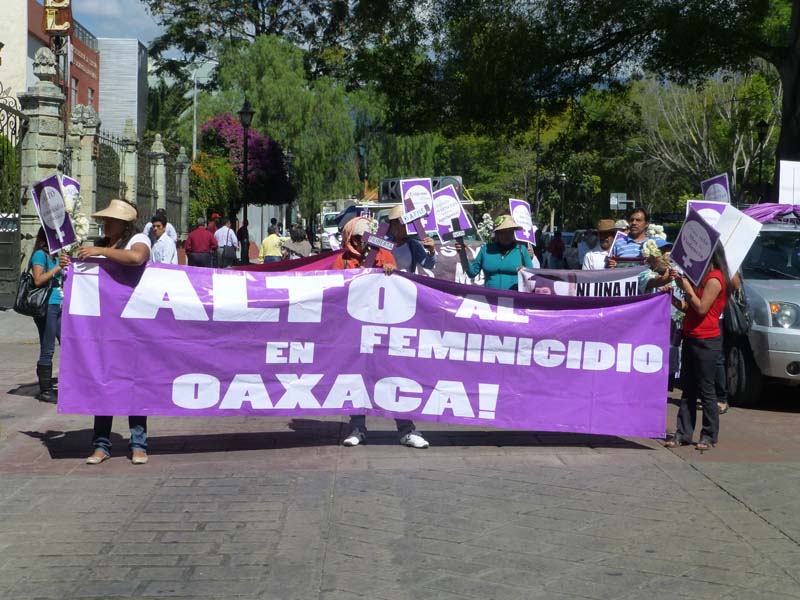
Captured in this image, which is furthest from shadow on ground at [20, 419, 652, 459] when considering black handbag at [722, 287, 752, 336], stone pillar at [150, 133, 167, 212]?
stone pillar at [150, 133, 167, 212]

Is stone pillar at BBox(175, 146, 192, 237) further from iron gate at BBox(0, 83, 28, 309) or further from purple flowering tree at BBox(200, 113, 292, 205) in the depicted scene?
iron gate at BBox(0, 83, 28, 309)

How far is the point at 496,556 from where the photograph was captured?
5688mm

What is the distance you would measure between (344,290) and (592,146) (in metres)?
19.5

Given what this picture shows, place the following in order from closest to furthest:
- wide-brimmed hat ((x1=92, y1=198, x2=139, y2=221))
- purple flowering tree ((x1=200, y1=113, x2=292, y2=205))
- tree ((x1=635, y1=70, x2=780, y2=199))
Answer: wide-brimmed hat ((x1=92, y1=198, x2=139, y2=221)) < tree ((x1=635, y1=70, x2=780, y2=199)) < purple flowering tree ((x1=200, y1=113, x2=292, y2=205))

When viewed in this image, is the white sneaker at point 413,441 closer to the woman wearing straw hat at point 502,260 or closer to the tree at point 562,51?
the woman wearing straw hat at point 502,260

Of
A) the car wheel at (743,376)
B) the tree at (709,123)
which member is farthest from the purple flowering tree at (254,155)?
the car wheel at (743,376)

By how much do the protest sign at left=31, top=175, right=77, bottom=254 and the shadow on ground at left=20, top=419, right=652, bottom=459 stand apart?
1.59m

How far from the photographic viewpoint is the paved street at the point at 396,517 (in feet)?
17.4

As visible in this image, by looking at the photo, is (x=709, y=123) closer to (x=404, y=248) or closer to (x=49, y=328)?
(x=404, y=248)

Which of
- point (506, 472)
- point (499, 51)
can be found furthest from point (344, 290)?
point (499, 51)

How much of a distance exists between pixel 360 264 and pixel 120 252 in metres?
1.96

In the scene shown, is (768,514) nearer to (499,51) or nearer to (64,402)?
(64,402)

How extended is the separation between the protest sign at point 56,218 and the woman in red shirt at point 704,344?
4704 millimetres

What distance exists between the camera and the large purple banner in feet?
26.5
